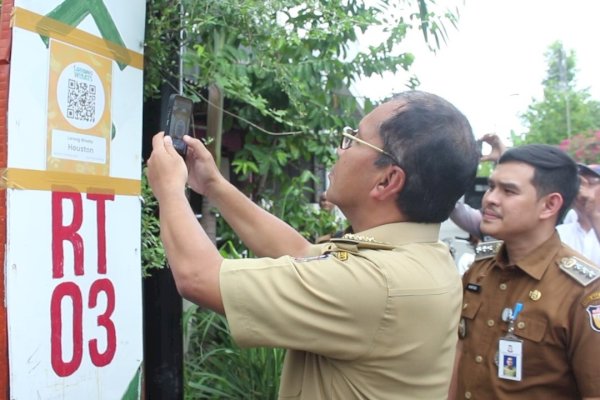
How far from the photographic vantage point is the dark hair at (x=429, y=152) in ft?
4.47

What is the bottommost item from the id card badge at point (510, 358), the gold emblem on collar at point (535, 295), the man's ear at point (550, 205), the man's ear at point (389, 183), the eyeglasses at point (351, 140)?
the id card badge at point (510, 358)

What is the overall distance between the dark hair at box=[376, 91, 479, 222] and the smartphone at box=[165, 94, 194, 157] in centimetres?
54

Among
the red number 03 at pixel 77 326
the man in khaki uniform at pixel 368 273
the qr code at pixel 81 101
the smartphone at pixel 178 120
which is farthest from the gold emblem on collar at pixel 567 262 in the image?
the qr code at pixel 81 101

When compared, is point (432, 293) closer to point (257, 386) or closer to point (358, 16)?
point (358, 16)

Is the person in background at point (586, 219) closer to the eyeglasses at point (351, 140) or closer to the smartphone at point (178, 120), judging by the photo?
the eyeglasses at point (351, 140)

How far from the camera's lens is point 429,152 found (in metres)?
1.36

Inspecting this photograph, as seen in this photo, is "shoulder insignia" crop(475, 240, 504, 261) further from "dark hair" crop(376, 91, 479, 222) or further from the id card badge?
"dark hair" crop(376, 91, 479, 222)

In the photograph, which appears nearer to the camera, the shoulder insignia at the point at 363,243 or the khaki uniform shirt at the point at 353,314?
Answer: the khaki uniform shirt at the point at 353,314

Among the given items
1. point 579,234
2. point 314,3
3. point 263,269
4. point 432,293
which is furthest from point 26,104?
point 579,234

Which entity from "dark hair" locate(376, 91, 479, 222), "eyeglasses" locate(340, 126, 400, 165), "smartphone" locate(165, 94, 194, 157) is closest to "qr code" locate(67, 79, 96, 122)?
"smartphone" locate(165, 94, 194, 157)

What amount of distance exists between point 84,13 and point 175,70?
0.63m

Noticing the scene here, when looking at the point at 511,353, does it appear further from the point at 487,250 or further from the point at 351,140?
the point at 351,140

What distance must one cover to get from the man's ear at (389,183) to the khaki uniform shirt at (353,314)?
Answer: 105 mm

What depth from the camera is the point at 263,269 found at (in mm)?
1233
